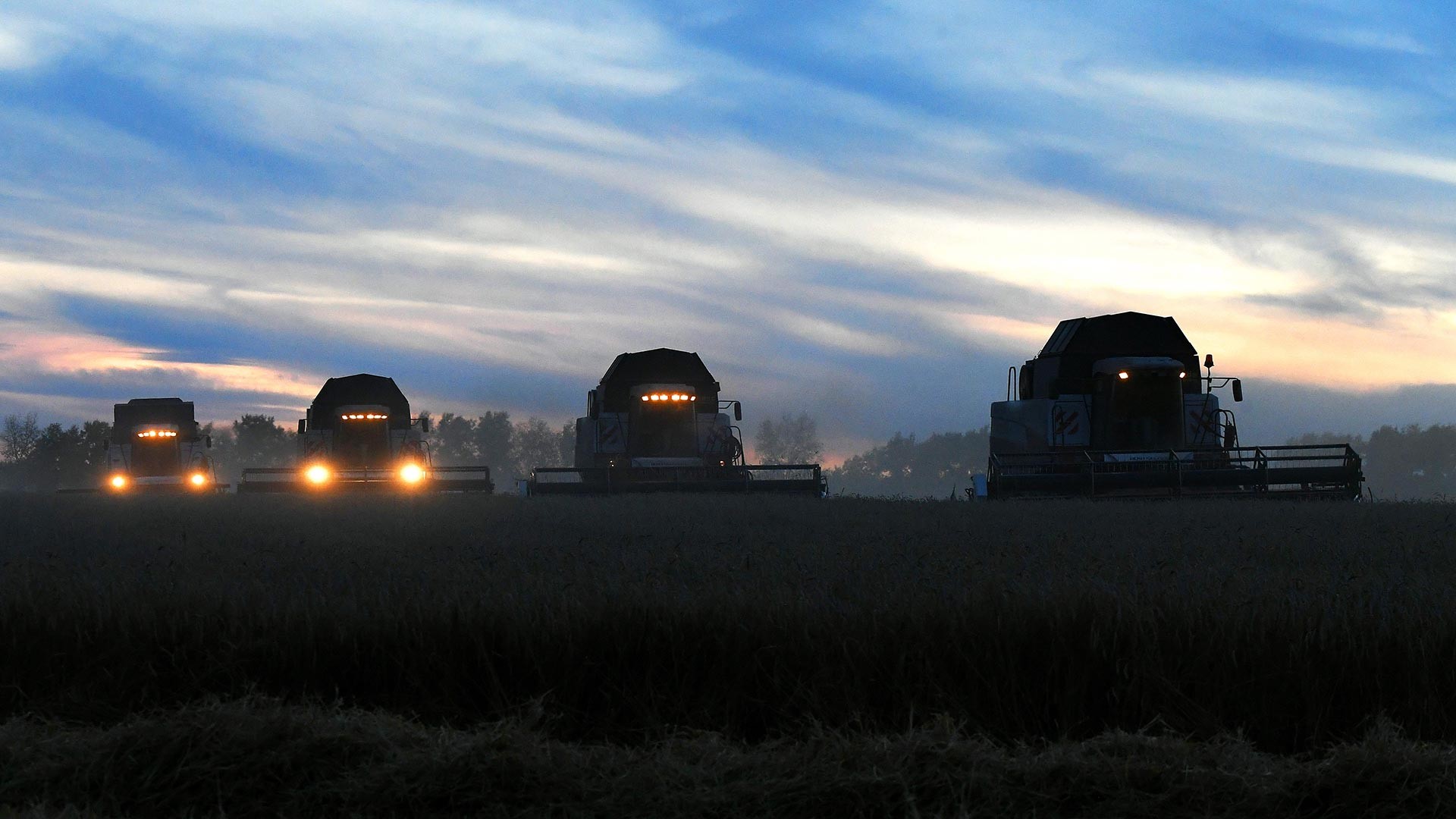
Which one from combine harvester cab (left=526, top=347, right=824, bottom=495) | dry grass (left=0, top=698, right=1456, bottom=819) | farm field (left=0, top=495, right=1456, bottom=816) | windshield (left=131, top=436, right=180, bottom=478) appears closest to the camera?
dry grass (left=0, top=698, right=1456, bottom=819)

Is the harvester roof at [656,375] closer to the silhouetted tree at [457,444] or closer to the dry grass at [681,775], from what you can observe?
the dry grass at [681,775]

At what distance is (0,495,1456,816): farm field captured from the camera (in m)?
4.72

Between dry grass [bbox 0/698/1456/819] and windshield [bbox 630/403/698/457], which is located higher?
windshield [bbox 630/403/698/457]

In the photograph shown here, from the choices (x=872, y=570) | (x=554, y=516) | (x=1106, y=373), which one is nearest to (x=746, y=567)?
(x=872, y=570)

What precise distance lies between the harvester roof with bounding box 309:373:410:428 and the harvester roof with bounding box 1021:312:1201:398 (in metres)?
19.7

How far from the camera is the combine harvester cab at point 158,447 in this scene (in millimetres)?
45344

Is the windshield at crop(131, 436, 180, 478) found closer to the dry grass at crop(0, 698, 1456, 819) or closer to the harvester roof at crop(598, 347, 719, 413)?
the harvester roof at crop(598, 347, 719, 413)

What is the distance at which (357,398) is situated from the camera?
39.3 m

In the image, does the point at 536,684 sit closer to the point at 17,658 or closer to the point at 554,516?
the point at 17,658

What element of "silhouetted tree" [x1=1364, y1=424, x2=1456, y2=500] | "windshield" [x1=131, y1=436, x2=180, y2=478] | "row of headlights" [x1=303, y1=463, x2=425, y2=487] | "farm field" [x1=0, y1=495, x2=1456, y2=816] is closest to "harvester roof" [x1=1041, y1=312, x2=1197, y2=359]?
"row of headlights" [x1=303, y1=463, x2=425, y2=487]

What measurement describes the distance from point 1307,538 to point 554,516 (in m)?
8.87

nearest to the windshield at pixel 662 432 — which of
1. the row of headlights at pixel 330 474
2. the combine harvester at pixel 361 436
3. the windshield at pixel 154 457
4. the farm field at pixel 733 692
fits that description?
the combine harvester at pixel 361 436

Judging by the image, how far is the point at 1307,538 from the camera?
11.7 m

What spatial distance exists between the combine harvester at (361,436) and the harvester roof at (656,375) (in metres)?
5.27
